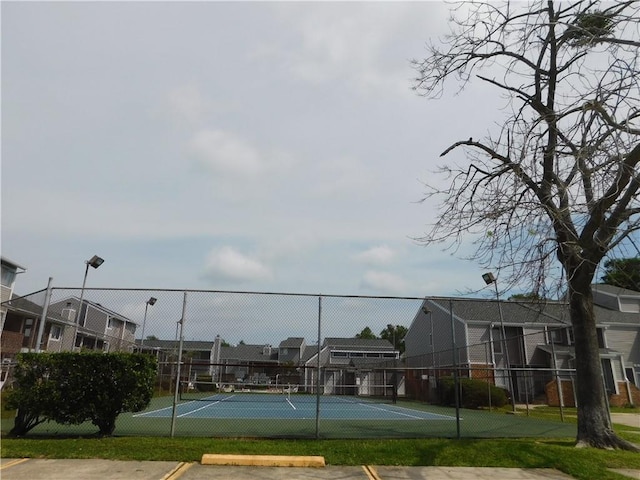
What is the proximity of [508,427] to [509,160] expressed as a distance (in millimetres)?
8746

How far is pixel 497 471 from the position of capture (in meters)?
7.43

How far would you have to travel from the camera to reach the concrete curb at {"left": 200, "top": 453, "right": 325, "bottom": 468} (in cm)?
730

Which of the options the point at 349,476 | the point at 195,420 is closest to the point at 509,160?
the point at 349,476

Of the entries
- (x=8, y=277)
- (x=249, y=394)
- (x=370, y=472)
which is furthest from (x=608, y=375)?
(x=8, y=277)

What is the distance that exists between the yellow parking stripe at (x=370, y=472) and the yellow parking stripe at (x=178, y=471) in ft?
9.38

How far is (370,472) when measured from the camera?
707 centimetres

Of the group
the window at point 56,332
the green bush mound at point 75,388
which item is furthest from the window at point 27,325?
the green bush mound at point 75,388

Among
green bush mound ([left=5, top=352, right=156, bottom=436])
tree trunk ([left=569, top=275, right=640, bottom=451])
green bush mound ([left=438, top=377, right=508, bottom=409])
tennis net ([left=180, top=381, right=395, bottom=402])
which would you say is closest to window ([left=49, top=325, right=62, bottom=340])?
tennis net ([left=180, top=381, right=395, bottom=402])

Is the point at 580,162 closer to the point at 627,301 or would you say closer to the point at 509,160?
the point at 509,160

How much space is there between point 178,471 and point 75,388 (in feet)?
11.9

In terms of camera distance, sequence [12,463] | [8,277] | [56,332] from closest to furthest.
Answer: [12,463] → [8,277] → [56,332]

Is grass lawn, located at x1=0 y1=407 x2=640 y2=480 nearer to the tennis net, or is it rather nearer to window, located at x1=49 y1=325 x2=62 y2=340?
the tennis net

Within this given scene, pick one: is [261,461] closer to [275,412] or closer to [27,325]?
[275,412]

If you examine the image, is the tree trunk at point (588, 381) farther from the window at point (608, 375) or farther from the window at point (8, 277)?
the window at point (8, 277)
